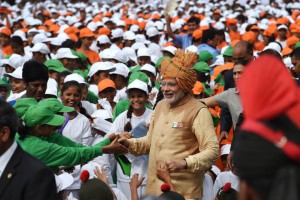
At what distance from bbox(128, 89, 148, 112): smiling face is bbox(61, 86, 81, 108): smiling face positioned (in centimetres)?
52

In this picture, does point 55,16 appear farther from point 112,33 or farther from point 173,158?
point 173,158

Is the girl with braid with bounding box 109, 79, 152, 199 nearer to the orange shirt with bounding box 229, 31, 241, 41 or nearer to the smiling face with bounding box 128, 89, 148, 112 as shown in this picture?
the smiling face with bounding box 128, 89, 148, 112

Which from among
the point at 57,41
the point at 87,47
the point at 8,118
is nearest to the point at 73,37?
the point at 57,41

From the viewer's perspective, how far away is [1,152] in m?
3.47

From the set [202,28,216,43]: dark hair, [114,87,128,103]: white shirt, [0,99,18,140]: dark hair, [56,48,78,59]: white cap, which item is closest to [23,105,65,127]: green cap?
[0,99,18,140]: dark hair

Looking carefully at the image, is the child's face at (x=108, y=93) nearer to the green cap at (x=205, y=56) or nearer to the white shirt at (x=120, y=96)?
the white shirt at (x=120, y=96)

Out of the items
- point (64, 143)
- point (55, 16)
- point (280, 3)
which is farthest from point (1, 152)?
point (280, 3)

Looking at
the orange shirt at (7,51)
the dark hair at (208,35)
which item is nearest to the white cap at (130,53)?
the dark hair at (208,35)

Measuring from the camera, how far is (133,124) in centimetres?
661

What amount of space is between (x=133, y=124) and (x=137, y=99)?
38 cm

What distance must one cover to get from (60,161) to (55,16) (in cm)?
1992

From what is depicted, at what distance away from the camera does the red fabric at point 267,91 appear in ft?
5.57

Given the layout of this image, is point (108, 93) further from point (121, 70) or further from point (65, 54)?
point (65, 54)

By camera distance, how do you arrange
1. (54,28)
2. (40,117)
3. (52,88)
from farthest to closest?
(54,28) → (52,88) → (40,117)
